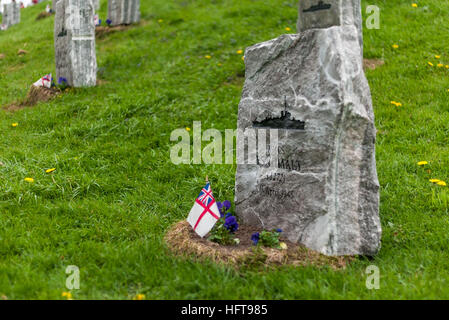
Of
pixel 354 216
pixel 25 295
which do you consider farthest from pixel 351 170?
pixel 25 295

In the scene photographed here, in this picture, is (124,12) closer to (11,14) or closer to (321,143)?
(11,14)

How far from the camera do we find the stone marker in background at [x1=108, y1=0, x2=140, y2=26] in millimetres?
10898

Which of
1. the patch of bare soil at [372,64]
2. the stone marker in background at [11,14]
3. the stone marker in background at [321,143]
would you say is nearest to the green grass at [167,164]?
the patch of bare soil at [372,64]

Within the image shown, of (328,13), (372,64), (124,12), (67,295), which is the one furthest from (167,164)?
(124,12)

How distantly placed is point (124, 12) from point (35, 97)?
4.28m

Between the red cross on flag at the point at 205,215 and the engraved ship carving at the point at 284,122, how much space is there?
77 cm

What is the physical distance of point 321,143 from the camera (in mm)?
3330

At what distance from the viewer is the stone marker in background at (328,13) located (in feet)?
20.7

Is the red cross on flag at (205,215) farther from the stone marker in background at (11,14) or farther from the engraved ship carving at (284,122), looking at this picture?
the stone marker in background at (11,14)

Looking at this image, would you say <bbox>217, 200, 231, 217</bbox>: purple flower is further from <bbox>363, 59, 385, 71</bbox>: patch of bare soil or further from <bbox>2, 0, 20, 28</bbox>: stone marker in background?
<bbox>2, 0, 20, 28</bbox>: stone marker in background

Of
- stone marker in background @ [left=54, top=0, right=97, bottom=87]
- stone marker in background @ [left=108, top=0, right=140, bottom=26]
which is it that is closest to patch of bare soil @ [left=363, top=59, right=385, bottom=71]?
stone marker in background @ [left=54, top=0, right=97, bottom=87]

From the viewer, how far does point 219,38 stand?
9266mm

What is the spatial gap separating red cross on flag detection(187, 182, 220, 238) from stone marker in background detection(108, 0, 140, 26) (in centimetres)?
854

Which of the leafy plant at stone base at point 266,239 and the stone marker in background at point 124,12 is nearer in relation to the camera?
the leafy plant at stone base at point 266,239
